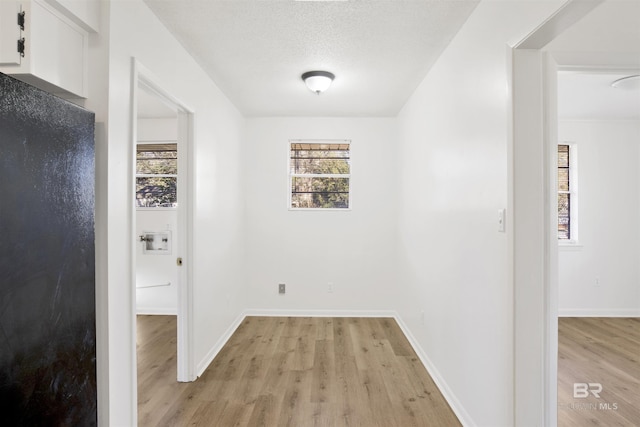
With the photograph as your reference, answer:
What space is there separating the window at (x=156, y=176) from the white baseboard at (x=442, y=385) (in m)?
3.50

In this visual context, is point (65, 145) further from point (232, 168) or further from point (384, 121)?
point (384, 121)

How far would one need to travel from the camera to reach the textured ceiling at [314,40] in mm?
1962

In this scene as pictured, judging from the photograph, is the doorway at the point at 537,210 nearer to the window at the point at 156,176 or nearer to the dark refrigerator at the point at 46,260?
the dark refrigerator at the point at 46,260

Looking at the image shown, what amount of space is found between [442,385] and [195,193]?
247 cm

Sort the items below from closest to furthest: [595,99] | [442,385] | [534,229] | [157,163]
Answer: [534,229]
[442,385]
[595,99]
[157,163]

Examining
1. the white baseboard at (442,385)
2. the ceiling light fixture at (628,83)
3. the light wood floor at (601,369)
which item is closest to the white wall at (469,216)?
the white baseboard at (442,385)

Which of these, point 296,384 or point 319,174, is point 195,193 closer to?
point 296,384

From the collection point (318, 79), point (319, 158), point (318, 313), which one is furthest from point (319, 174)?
point (318, 313)

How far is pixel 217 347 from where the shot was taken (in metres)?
3.17

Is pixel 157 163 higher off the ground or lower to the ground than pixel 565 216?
higher

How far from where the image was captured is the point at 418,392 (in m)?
2.46

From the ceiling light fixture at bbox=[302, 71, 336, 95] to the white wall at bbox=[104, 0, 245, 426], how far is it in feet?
3.02

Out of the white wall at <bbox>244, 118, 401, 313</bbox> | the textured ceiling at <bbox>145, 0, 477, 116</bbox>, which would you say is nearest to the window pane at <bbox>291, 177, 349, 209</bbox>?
the white wall at <bbox>244, 118, 401, 313</bbox>

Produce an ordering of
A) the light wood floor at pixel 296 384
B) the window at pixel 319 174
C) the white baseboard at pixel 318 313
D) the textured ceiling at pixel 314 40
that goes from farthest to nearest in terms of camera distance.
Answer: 1. the window at pixel 319 174
2. the white baseboard at pixel 318 313
3. the light wood floor at pixel 296 384
4. the textured ceiling at pixel 314 40
